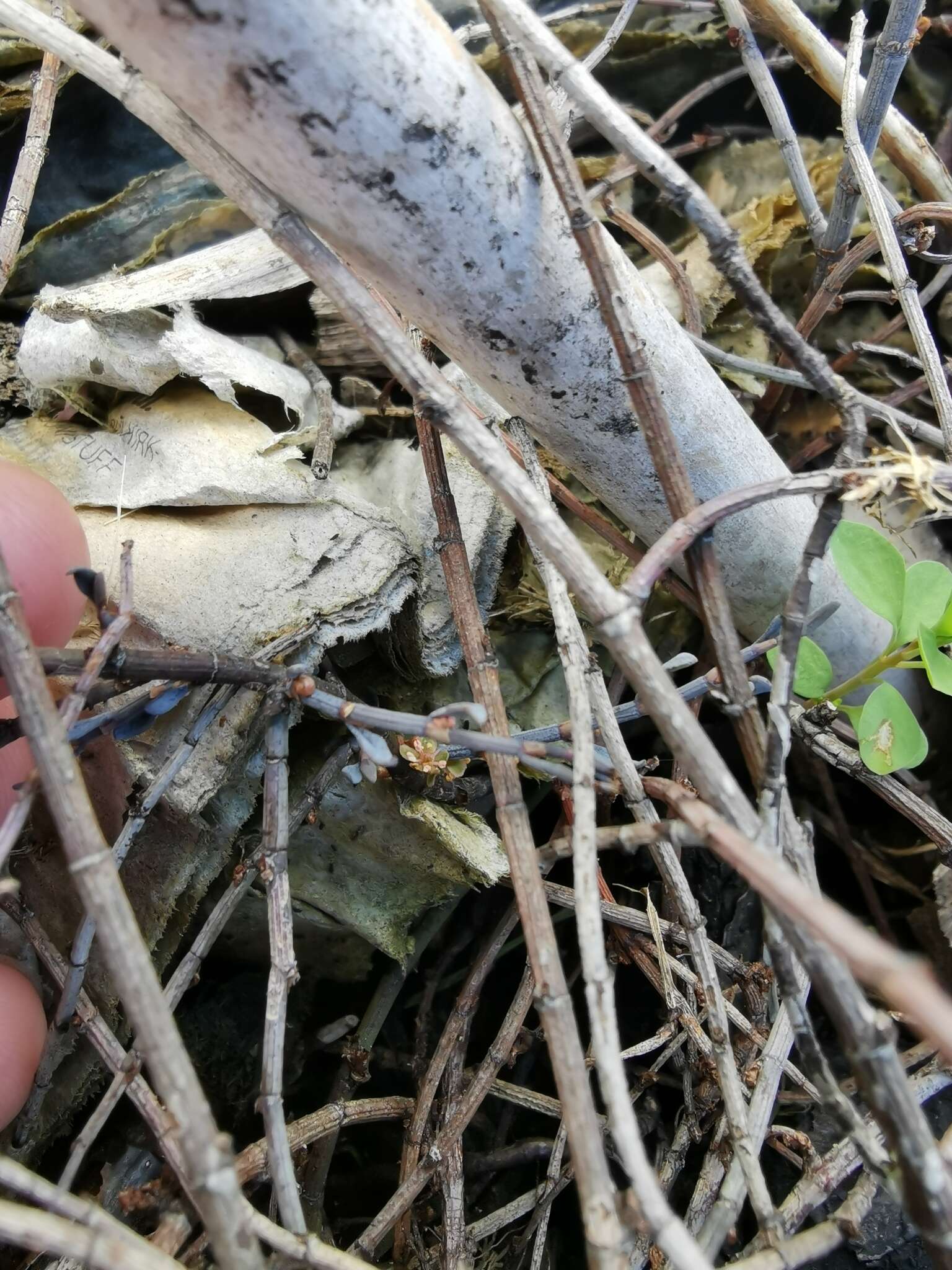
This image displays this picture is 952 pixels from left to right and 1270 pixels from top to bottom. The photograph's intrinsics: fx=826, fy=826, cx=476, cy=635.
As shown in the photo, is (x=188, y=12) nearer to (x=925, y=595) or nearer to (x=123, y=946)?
(x=123, y=946)

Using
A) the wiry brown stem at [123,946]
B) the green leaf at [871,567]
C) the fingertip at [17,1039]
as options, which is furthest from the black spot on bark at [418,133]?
the fingertip at [17,1039]

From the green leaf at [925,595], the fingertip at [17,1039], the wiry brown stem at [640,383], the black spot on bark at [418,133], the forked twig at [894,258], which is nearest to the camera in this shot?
the black spot on bark at [418,133]

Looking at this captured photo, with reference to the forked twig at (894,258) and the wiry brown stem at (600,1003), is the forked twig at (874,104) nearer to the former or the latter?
the forked twig at (894,258)

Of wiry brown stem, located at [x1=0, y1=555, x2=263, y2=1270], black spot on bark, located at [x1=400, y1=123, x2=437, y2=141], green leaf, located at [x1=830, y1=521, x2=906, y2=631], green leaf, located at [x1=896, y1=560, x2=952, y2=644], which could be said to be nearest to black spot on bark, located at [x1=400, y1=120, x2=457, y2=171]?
black spot on bark, located at [x1=400, y1=123, x2=437, y2=141]

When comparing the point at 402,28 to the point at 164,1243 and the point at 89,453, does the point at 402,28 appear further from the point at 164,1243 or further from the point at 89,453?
the point at 164,1243

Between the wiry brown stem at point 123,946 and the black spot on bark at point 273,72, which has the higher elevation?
the black spot on bark at point 273,72

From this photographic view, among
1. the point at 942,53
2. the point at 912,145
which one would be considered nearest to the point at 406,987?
the point at 912,145
